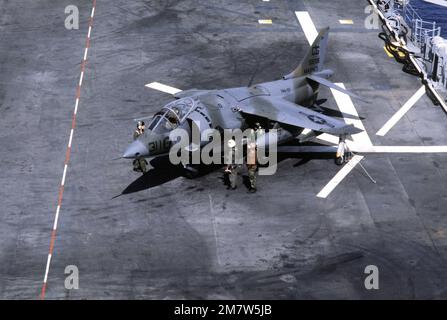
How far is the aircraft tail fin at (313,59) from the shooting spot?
48.5m

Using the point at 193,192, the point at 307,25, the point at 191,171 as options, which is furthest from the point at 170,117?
the point at 307,25

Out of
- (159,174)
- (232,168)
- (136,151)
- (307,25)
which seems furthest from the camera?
(307,25)

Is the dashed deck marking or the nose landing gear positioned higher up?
the nose landing gear

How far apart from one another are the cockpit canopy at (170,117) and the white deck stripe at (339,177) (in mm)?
7277

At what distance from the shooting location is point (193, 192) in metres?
42.7

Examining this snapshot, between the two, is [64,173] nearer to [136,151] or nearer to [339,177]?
[136,151]

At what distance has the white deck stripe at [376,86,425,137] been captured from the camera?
4875cm

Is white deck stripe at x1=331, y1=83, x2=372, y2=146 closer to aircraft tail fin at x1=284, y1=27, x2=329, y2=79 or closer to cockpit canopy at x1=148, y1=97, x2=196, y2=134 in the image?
aircraft tail fin at x1=284, y1=27, x2=329, y2=79

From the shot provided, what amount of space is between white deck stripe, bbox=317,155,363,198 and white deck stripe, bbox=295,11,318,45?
51.7 feet

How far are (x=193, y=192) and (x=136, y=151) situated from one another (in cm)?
360

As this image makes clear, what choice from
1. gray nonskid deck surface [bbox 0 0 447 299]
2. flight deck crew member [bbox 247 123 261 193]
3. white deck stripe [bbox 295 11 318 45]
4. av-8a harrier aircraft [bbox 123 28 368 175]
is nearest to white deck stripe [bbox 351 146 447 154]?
gray nonskid deck surface [bbox 0 0 447 299]

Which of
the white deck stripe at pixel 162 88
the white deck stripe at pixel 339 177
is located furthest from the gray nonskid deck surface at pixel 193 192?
the white deck stripe at pixel 162 88

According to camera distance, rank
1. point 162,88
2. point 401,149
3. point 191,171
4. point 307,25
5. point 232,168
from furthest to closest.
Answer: point 307,25 < point 162,88 < point 401,149 < point 191,171 < point 232,168

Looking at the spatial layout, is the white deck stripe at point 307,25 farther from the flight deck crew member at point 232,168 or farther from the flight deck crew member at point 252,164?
the flight deck crew member at point 252,164
